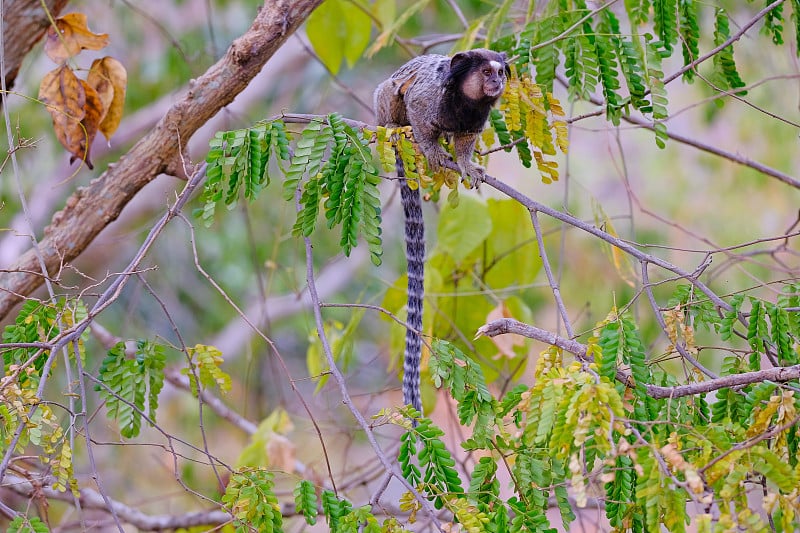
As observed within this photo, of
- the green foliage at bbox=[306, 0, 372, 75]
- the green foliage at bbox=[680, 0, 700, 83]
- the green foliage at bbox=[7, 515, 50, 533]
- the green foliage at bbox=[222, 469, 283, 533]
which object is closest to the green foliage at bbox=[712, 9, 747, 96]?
the green foliage at bbox=[680, 0, 700, 83]

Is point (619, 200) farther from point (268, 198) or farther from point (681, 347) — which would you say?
point (681, 347)

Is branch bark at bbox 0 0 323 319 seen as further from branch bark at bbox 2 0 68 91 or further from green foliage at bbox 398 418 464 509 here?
green foliage at bbox 398 418 464 509

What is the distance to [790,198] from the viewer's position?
22.1ft

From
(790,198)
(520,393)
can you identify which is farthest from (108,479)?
(790,198)

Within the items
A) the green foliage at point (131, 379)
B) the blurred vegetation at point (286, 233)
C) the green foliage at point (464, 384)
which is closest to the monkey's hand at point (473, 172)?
the green foliage at point (464, 384)

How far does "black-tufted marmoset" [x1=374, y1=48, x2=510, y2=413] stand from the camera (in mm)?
2008

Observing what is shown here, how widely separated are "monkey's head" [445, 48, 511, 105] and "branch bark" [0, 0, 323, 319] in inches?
14.8

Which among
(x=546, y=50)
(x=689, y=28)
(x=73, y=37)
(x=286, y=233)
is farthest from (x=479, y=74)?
(x=286, y=233)

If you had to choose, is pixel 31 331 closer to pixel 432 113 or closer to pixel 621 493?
pixel 432 113

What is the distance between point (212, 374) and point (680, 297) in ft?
3.32

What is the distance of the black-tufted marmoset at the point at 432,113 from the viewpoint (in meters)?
2.01

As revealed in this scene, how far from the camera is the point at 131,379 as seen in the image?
1.89 m

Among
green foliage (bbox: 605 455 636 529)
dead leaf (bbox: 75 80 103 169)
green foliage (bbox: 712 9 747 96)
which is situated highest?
green foliage (bbox: 712 9 747 96)

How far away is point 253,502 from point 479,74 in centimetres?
111
